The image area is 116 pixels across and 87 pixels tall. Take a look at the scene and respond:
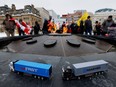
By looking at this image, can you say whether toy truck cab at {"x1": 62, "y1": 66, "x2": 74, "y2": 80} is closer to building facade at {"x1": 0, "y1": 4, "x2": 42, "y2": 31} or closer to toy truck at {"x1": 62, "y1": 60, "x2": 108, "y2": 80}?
toy truck at {"x1": 62, "y1": 60, "x2": 108, "y2": 80}

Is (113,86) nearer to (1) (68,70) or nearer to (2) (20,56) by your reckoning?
(1) (68,70)

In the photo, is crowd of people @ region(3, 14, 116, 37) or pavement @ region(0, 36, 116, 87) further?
crowd of people @ region(3, 14, 116, 37)

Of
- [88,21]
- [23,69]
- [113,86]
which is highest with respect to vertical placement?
[88,21]

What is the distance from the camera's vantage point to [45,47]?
2.81 m

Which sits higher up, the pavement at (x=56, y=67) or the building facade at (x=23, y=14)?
the building facade at (x=23, y=14)

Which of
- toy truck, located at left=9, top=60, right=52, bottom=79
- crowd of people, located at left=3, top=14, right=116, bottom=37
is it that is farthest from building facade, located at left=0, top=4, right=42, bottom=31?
toy truck, located at left=9, top=60, right=52, bottom=79

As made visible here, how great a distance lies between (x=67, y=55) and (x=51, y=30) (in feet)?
18.7

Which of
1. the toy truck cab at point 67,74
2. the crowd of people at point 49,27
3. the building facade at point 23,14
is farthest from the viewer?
the building facade at point 23,14

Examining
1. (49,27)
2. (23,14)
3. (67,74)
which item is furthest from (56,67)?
(23,14)

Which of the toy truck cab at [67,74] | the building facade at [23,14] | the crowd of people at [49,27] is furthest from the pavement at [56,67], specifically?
the building facade at [23,14]

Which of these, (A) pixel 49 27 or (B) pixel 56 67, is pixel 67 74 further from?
(A) pixel 49 27

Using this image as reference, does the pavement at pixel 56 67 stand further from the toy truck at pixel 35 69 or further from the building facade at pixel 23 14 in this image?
the building facade at pixel 23 14

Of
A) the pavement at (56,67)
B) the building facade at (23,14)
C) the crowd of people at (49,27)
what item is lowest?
the pavement at (56,67)

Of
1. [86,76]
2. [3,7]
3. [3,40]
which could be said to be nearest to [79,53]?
[86,76]
